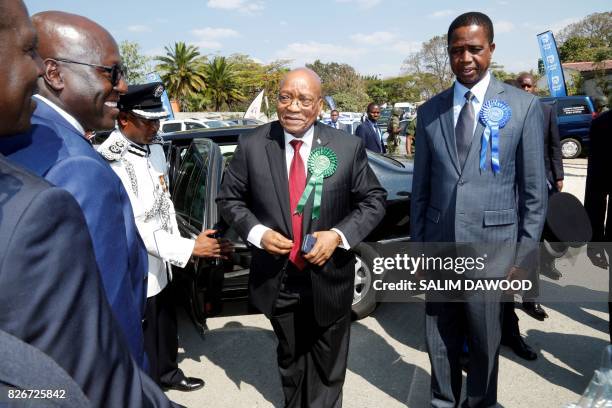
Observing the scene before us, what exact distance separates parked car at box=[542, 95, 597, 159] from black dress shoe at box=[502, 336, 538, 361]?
492 inches

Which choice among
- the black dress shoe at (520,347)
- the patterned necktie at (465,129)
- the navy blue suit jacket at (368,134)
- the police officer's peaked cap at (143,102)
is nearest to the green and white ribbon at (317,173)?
the patterned necktie at (465,129)

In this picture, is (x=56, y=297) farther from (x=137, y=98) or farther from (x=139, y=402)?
(x=137, y=98)

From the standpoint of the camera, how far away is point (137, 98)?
8.43 feet

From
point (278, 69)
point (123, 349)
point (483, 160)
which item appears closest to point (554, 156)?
point (483, 160)

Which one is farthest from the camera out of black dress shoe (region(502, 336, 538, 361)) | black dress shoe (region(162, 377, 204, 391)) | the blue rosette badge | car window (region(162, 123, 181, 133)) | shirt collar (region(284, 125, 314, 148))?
car window (region(162, 123, 181, 133))

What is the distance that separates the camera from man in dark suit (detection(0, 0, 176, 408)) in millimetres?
613

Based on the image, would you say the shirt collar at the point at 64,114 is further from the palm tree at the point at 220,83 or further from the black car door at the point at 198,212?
the palm tree at the point at 220,83

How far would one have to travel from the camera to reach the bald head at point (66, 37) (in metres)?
1.37

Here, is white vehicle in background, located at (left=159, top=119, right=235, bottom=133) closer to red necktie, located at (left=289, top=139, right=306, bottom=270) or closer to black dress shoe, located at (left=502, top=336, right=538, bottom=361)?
black dress shoe, located at (left=502, top=336, right=538, bottom=361)

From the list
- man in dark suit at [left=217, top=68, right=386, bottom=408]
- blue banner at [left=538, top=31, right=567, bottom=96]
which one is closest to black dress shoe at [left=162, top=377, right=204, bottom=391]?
man in dark suit at [left=217, top=68, right=386, bottom=408]

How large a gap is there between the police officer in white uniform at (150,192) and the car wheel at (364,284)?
171 cm

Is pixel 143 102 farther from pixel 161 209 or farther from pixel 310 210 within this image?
pixel 310 210

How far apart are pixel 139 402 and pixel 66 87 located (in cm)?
96

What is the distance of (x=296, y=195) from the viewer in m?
2.40
